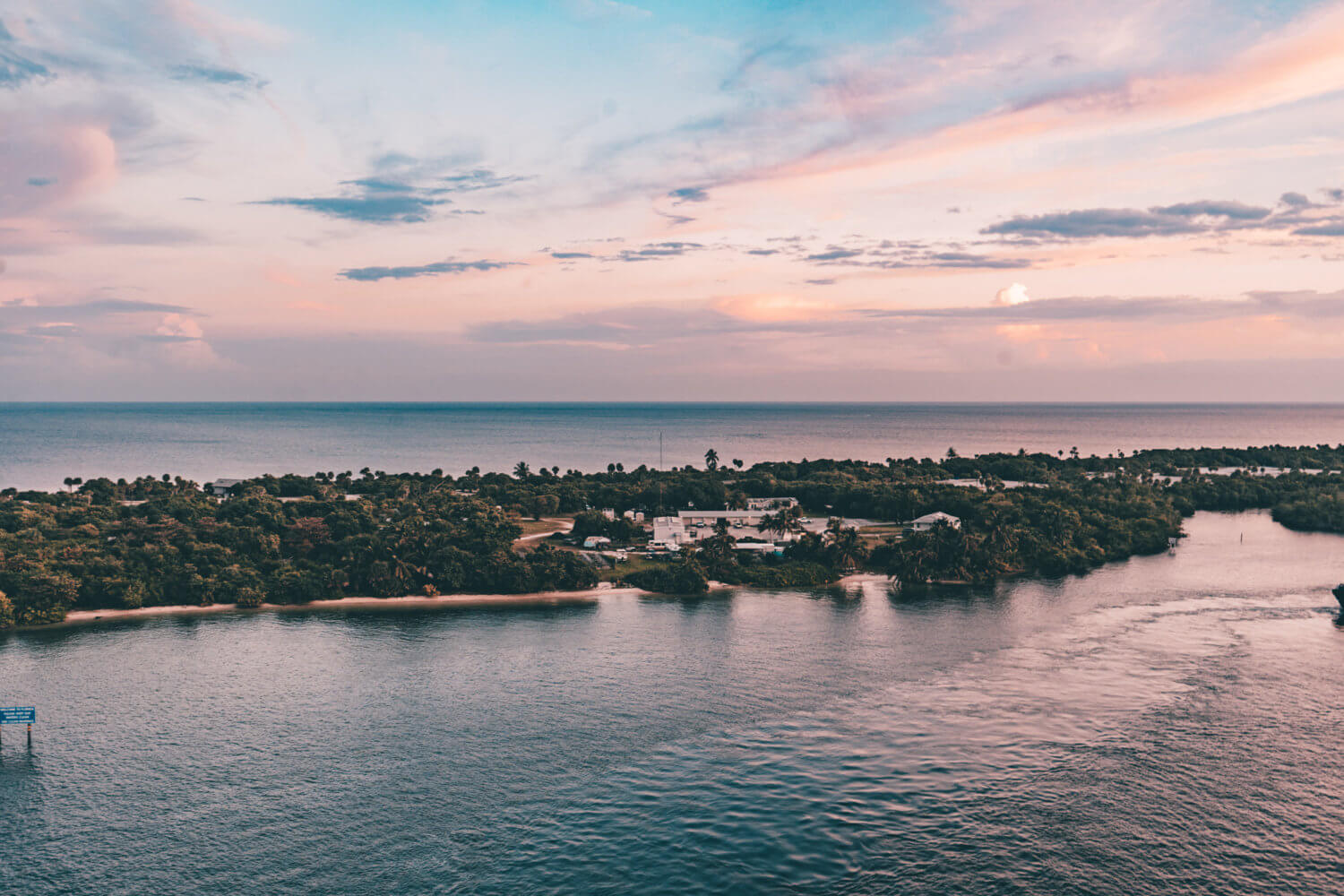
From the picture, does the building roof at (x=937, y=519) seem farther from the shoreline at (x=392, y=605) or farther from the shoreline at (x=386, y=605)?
the shoreline at (x=386, y=605)

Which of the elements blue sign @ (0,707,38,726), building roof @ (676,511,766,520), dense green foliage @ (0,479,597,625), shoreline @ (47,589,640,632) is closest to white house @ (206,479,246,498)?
dense green foliage @ (0,479,597,625)

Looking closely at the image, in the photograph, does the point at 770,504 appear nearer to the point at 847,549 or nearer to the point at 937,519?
the point at 937,519

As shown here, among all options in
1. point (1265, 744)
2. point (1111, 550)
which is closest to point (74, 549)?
point (1265, 744)

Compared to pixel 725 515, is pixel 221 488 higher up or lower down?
higher up

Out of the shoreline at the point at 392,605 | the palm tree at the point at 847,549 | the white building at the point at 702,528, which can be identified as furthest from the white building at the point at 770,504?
the shoreline at the point at 392,605

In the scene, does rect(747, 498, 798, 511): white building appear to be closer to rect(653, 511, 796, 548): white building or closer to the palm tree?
rect(653, 511, 796, 548): white building

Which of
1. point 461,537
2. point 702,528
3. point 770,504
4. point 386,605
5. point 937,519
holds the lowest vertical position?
point 386,605

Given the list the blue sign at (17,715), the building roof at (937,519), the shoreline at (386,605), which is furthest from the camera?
the building roof at (937,519)

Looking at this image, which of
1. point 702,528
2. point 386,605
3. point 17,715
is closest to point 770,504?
point 702,528

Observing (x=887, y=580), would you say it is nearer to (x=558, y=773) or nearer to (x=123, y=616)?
(x=558, y=773)
